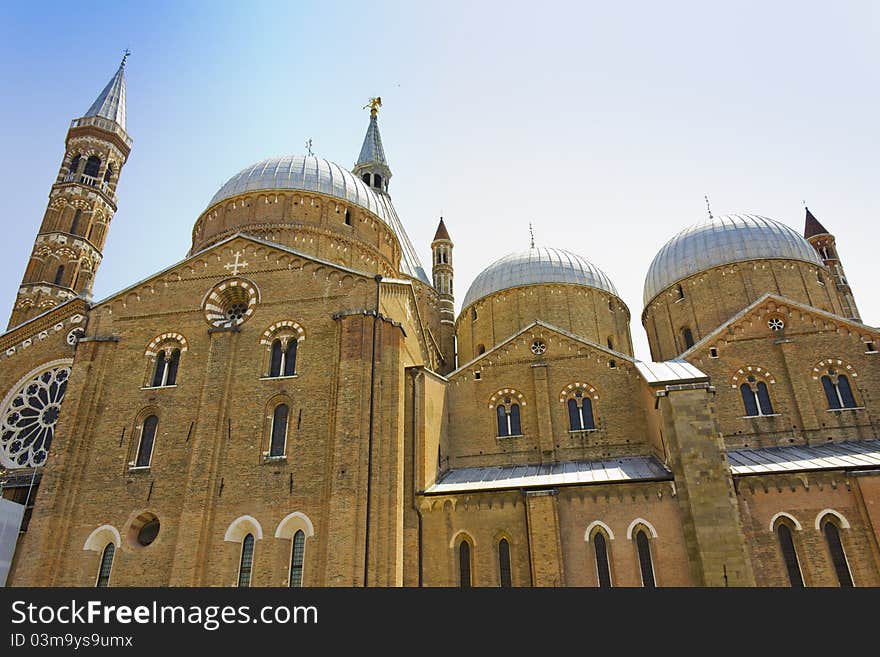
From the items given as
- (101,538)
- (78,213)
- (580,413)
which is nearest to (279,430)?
(101,538)

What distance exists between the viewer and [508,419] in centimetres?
2319

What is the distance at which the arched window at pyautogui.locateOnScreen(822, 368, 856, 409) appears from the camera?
21.4 meters

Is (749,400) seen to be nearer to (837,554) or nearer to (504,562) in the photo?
(837,554)

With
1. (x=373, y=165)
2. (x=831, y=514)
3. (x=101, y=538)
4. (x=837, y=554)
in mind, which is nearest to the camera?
(x=837, y=554)

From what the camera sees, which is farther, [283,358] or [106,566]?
[283,358]

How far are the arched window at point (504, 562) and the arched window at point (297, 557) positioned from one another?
5.86 m

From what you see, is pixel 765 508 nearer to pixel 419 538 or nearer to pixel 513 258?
pixel 419 538

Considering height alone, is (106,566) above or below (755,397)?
below

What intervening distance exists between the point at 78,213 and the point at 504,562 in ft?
101

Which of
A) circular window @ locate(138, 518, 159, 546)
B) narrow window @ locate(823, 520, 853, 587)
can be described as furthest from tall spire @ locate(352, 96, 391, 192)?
narrow window @ locate(823, 520, 853, 587)

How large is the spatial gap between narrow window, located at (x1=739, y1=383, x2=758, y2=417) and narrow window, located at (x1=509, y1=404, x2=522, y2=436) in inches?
325

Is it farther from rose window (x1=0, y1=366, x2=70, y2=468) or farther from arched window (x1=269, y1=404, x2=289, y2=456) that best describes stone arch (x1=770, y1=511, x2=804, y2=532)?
rose window (x1=0, y1=366, x2=70, y2=468)

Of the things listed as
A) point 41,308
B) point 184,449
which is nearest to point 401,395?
point 184,449
